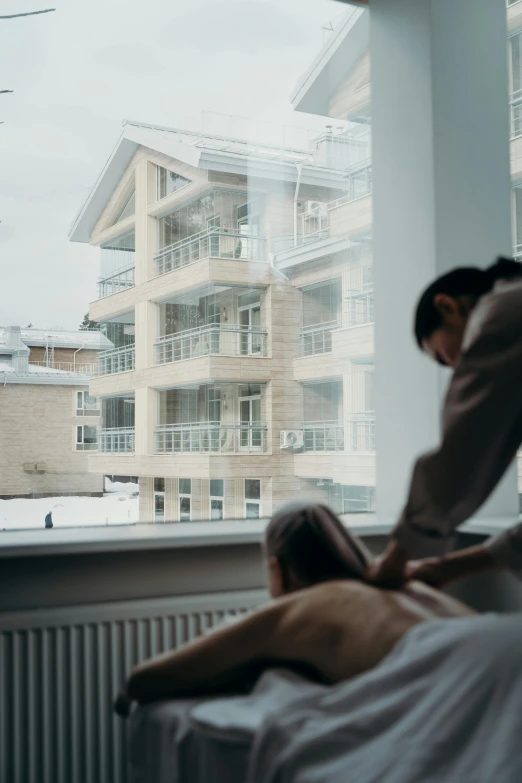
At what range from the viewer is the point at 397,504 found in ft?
7.57

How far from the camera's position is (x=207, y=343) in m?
2.27

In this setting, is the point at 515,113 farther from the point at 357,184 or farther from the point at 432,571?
the point at 432,571

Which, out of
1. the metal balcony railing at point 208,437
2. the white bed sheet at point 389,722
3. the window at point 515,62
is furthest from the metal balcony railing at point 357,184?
the white bed sheet at point 389,722

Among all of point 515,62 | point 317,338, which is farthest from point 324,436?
point 515,62

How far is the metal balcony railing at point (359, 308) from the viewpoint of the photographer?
254 centimetres

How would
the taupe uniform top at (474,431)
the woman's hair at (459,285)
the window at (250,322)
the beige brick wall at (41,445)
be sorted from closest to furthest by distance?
1. the taupe uniform top at (474,431)
2. the woman's hair at (459,285)
3. the beige brick wall at (41,445)
4. the window at (250,322)

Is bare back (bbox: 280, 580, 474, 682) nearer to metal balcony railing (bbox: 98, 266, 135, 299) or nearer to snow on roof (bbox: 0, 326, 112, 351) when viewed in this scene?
snow on roof (bbox: 0, 326, 112, 351)

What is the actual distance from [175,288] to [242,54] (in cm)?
76

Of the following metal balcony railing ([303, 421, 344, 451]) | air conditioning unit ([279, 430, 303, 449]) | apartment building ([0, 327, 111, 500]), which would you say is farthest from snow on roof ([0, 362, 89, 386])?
metal balcony railing ([303, 421, 344, 451])

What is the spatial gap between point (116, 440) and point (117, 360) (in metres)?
0.20

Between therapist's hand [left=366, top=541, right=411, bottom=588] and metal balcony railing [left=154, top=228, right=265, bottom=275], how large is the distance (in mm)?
1175

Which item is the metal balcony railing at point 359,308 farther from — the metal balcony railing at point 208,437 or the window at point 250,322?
the metal balcony railing at point 208,437

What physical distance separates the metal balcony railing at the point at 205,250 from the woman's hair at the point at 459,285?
1.03m

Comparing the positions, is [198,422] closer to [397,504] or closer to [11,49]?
[397,504]
